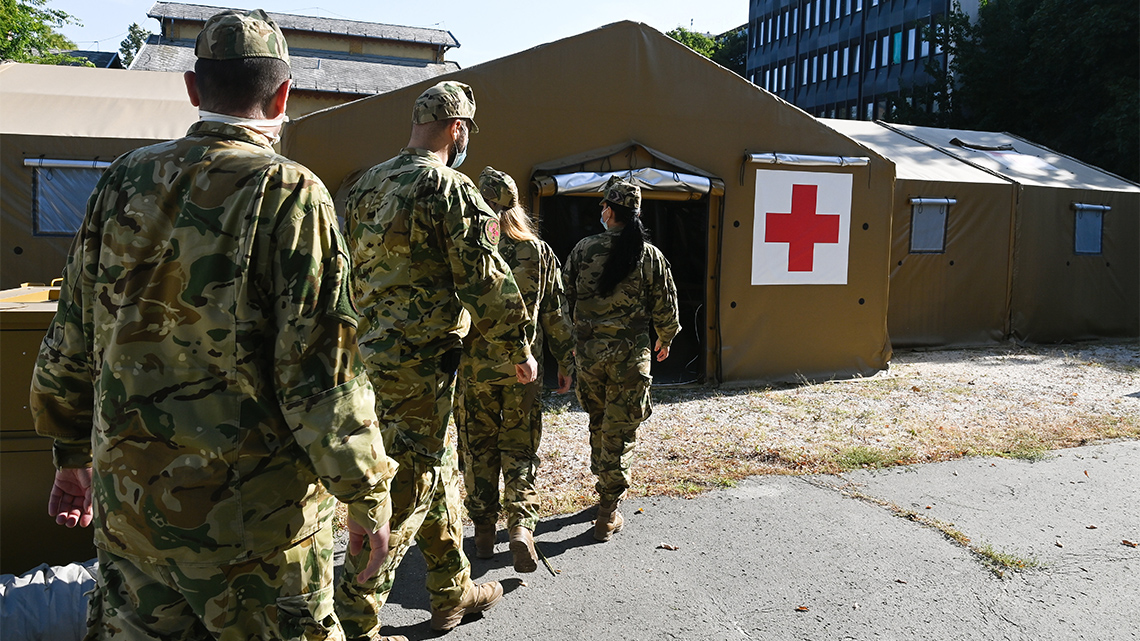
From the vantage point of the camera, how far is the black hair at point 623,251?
4.13 metres

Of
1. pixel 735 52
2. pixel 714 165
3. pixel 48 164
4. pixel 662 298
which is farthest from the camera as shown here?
pixel 735 52

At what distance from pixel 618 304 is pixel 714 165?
394cm

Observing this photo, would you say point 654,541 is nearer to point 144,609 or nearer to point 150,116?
point 144,609

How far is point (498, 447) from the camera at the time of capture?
145 inches

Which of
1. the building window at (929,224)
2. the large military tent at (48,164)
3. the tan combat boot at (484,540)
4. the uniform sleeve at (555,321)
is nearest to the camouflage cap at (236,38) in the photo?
the uniform sleeve at (555,321)

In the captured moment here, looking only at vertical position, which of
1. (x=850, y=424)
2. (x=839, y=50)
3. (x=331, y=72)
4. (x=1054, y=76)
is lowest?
(x=850, y=424)

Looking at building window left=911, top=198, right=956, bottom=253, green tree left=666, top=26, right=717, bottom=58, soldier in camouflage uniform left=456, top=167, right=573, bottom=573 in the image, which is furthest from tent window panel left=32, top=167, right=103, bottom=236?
green tree left=666, top=26, right=717, bottom=58

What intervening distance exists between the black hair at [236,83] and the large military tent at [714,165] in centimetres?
510

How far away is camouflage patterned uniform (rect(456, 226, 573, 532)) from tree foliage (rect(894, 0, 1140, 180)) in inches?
750

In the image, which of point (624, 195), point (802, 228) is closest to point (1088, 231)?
point (802, 228)

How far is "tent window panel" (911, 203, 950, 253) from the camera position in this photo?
411 inches

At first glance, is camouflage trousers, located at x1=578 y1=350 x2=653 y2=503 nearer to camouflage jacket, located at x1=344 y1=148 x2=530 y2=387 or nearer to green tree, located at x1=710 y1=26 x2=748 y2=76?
camouflage jacket, located at x1=344 y1=148 x2=530 y2=387

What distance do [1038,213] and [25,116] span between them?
38.8ft

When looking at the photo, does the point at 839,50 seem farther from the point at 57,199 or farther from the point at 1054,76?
the point at 57,199
